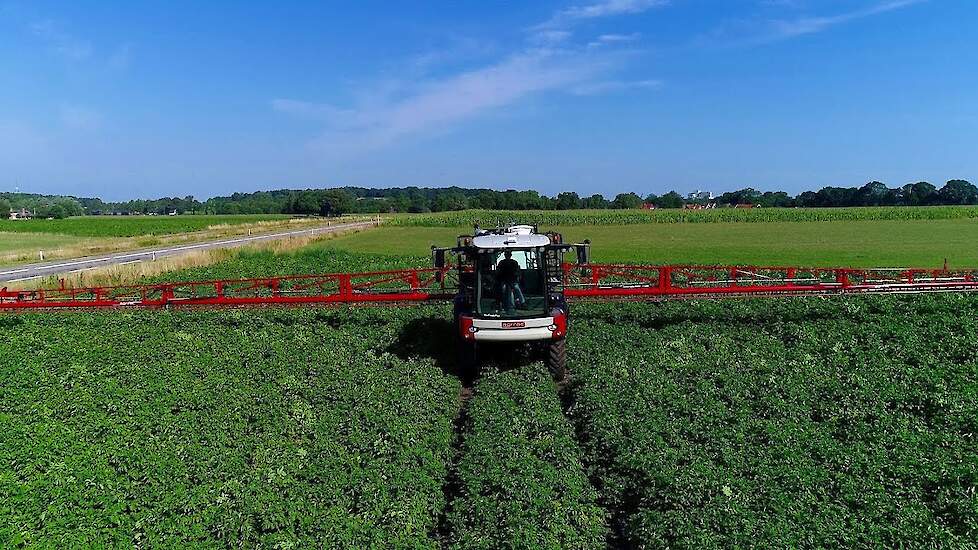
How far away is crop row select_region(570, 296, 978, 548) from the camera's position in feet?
23.5

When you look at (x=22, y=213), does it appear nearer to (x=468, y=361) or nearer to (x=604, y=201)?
(x=604, y=201)

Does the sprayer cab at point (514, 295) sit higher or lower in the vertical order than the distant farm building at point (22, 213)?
lower

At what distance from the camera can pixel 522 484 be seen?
8.13m

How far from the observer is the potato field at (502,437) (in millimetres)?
7293

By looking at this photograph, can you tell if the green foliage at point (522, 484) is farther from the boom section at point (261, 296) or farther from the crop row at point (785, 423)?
the boom section at point (261, 296)

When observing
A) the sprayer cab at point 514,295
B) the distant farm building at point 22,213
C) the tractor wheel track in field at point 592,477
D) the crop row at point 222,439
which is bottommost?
the tractor wheel track in field at point 592,477

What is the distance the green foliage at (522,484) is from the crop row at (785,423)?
1.48ft

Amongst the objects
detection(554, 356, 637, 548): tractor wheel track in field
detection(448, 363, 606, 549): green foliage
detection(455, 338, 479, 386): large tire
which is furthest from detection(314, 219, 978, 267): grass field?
detection(448, 363, 606, 549): green foliage

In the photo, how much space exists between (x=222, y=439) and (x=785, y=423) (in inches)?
326

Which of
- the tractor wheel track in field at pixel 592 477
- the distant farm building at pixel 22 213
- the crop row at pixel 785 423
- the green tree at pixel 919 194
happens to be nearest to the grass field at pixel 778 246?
the crop row at pixel 785 423

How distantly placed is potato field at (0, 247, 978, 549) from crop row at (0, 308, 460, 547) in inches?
1.5

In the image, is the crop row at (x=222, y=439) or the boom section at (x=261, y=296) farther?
the boom section at (x=261, y=296)

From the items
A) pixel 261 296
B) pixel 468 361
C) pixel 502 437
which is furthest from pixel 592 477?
pixel 261 296

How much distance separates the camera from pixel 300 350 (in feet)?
47.5
